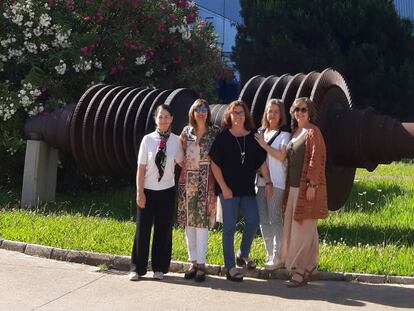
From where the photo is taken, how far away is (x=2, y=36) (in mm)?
11695

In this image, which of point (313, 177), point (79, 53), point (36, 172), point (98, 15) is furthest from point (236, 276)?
point (98, 15)

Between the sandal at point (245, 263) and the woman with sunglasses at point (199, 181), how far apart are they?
46cm

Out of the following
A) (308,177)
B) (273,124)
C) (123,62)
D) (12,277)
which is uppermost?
(123,62)

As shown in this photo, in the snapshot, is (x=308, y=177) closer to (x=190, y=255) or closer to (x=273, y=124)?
(x=273, y=124)

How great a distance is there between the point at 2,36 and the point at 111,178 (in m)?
2.96

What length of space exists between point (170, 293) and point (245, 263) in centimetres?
105

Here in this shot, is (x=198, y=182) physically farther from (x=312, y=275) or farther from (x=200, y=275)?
(x=312, y=275)

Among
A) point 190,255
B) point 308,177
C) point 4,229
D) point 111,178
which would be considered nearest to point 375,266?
point 308,177

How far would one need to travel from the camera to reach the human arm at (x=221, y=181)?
646 centimetres

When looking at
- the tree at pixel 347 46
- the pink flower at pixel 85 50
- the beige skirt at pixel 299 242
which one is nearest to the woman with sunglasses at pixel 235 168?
the beige skirt at pixel 299 242

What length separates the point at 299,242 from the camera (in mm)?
6457

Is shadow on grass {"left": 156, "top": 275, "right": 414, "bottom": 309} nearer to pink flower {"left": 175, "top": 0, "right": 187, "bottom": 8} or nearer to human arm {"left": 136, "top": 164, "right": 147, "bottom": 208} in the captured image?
human arm {"left": 136, "top": 164, "right": 147, "bottom": 208}

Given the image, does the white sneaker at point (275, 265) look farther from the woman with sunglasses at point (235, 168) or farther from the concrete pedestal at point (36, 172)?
the concrete pedestal at point (36, 172)

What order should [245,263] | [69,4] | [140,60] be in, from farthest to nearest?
[140,60] < [69,4] < [245,263]
